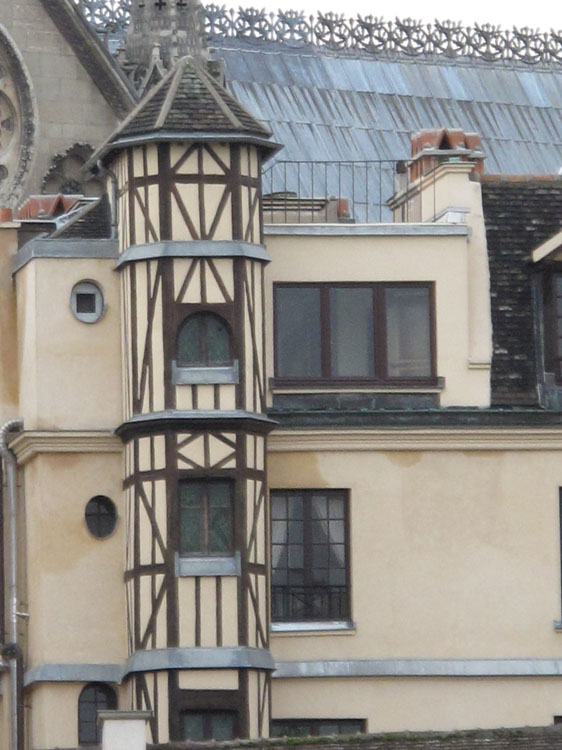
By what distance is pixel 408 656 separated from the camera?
53.7 metres

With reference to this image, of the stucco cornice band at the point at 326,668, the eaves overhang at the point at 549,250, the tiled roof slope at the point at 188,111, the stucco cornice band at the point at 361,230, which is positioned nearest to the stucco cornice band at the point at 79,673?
the stucco cornice band at the point at 326,668

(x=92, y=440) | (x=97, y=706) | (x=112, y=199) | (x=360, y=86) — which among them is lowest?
(x=97, y=706)

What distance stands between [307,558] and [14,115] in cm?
2528

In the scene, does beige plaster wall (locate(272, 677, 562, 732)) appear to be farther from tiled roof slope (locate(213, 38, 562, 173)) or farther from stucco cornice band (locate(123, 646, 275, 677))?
tiled roof slope (locate(213, 38, 562, 173))

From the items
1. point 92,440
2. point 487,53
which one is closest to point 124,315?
point 92,440

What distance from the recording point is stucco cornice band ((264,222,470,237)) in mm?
54688

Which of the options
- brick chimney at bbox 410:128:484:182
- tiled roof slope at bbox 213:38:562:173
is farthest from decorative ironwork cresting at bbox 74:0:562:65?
brick chimney at bbox 410:128:484:182

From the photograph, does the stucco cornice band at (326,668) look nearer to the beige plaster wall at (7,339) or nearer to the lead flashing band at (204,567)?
the lead flashing band at (204,567)

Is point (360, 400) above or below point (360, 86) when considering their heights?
below

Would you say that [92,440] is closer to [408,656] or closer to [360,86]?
[408,656]

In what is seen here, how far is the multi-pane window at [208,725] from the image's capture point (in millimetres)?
51469

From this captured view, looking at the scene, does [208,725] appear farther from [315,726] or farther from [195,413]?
[195,413]

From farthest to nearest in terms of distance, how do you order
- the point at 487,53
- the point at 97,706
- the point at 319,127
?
the point at 487,53 < the point at 319,127 < the point at 97,706

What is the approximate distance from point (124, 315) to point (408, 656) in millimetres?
6190
